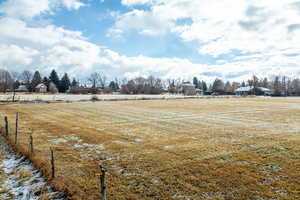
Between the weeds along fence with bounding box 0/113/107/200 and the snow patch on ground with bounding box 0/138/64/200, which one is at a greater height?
the weeds along fence with bounding box 0/113/107/200

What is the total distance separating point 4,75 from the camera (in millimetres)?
95250

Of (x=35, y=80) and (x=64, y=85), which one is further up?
(x=35, y=80)

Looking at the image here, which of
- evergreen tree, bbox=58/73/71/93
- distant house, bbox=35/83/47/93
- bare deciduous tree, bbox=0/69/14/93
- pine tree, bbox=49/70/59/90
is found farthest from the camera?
evergreen tree, bbox=58/73/71/93

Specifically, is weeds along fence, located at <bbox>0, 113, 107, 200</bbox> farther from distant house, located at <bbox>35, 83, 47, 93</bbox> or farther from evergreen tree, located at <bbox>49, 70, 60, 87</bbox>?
evergreen tree, located at <bbox>49, 70, 60, 87</bbox>

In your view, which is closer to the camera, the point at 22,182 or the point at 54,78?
the point at 22,182

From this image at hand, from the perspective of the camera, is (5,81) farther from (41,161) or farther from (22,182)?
(22,182)

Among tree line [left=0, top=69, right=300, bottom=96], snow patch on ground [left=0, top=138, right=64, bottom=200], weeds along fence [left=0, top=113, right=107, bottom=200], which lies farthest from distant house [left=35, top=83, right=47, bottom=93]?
snow patch on ground [left=0, top=138, right=64, bottom=200]

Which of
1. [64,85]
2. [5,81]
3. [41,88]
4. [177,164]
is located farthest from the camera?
[64,85]

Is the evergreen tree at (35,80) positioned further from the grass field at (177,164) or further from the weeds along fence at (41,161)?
A: the grass field at (177,164)

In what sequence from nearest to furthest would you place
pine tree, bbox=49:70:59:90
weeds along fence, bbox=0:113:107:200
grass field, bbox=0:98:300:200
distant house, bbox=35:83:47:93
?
weeds along fence, bbox=0:113:107:200 → grass field, bbox=0:98:300:200 → distant house, bbox=35:83:47:93 → pine tree, bbox=49:70:59:90

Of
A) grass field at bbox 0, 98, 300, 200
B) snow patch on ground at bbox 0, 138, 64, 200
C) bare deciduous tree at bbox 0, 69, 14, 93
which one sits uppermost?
bare deciduous tree at bbox 0, 69, 14, 93

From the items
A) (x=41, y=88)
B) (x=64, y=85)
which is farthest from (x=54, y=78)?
(x=41, y=88)

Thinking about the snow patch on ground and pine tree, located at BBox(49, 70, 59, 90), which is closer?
the snow patch on ground

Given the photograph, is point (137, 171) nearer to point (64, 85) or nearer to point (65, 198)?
point (65, 198)
